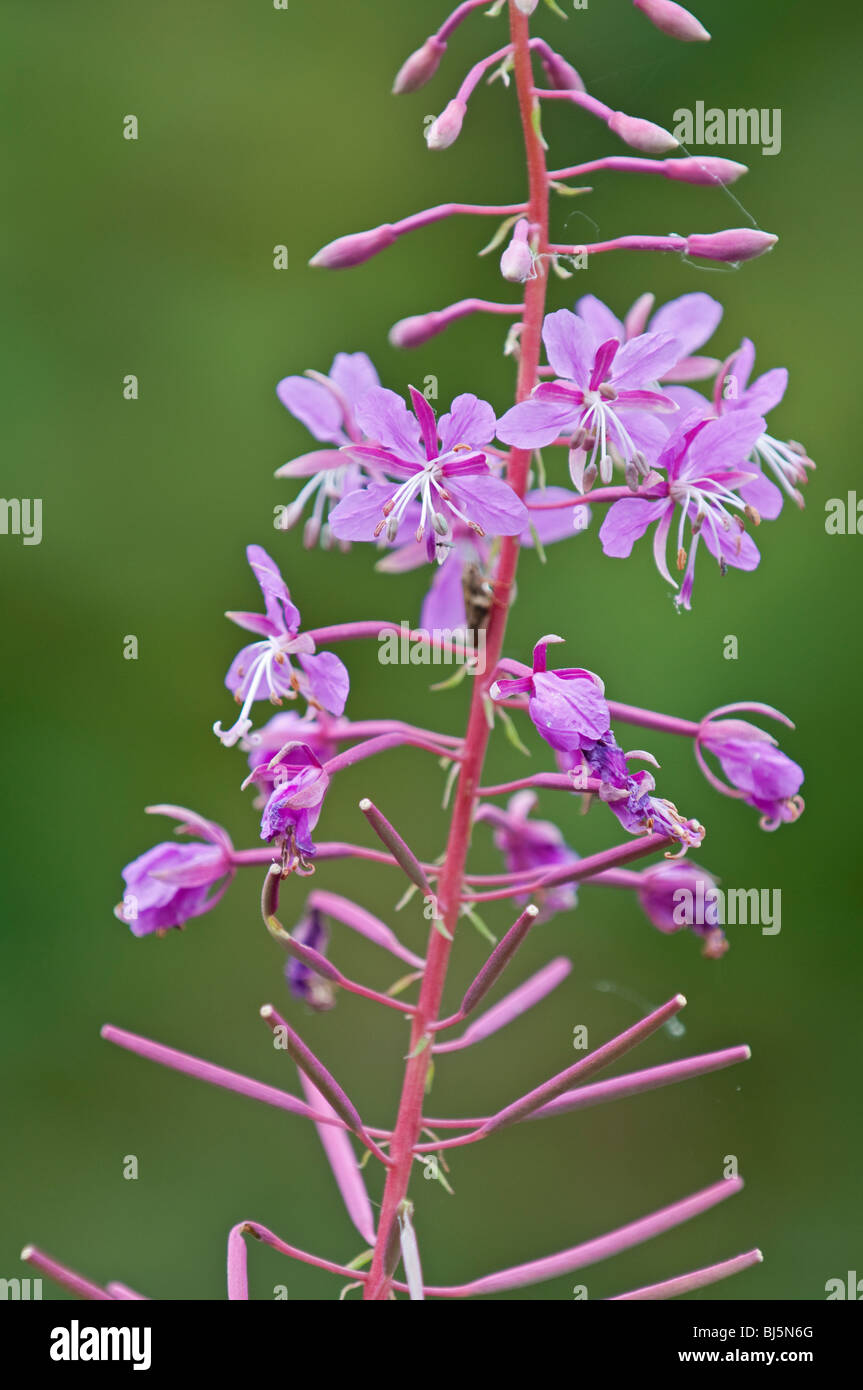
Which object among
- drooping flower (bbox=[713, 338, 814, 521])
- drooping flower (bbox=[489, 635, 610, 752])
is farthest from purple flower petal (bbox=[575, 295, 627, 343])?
drooping flower (bbox=[489, 635, 610, 752])

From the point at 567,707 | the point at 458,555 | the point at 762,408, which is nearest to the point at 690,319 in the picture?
the point at 762,408

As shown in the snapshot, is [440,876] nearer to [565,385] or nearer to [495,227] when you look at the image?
[565,385]

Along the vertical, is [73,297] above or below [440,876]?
above

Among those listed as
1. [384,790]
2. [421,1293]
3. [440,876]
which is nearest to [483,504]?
[440,876]

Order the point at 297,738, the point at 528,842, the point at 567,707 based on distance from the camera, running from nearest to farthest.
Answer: the point at 567,707, the point at 297,738, the point at 528,842

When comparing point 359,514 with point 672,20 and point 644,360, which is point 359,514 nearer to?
point 644,360

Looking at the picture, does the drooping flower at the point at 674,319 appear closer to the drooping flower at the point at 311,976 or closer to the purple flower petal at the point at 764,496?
the purple flower petal at the point at 764,496

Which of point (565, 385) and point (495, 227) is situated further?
point (495, 227)

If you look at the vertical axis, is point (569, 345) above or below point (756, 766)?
above
